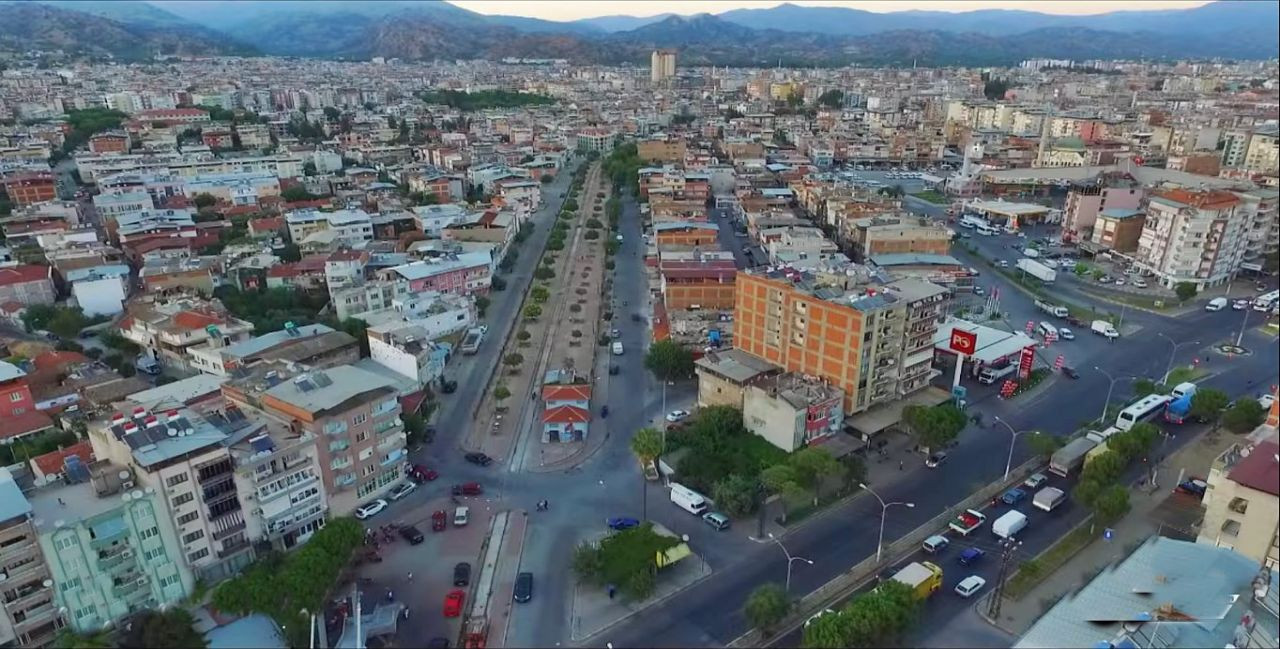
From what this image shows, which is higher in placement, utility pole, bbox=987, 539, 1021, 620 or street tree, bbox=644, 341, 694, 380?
street tree, bbox=644, 341, 694, 380

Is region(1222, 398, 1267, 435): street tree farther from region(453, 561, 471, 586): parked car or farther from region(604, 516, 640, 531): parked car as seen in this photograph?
region(453, 561, 471, 586): parked car

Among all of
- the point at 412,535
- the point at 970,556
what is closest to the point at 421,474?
the point at 412,535

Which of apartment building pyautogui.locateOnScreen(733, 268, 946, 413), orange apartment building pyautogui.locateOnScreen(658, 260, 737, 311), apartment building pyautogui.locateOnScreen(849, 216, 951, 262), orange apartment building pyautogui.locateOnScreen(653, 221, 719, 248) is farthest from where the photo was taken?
orange apartment building pyautogui.locateOnScreen(653, 221, 719, 248)

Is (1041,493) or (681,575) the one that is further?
(1041,493)

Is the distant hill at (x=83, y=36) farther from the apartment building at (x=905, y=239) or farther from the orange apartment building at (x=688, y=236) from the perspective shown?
the apartment building at (x=905, y=239)

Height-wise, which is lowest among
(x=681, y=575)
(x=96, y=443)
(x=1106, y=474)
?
(x=681, y=575)

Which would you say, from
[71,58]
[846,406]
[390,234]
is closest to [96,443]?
[846,406]

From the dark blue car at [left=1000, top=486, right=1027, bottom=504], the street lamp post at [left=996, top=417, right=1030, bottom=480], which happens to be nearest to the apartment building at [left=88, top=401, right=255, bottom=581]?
the dark blue car at [left=1000, top=486, right=1027, bottom=504]

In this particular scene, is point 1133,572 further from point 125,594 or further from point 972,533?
point 125,594
